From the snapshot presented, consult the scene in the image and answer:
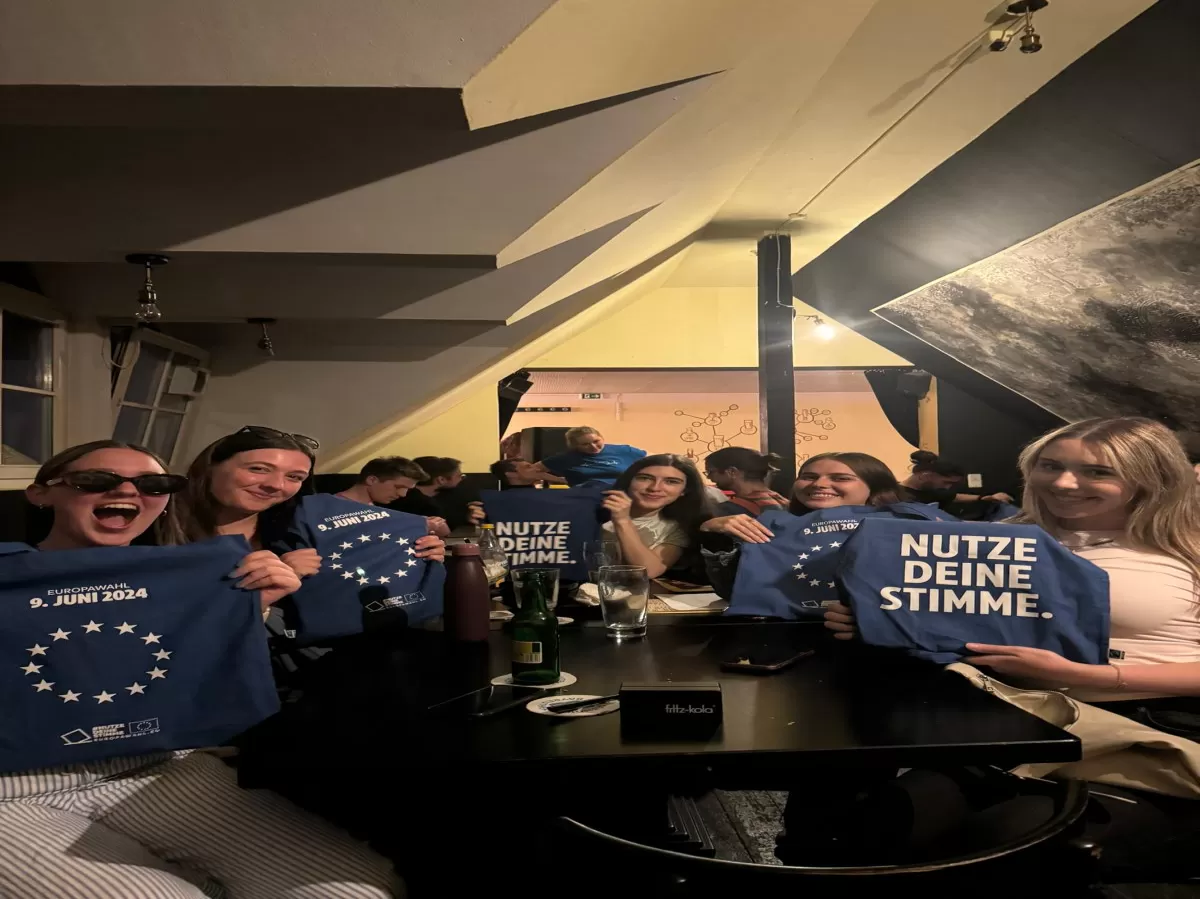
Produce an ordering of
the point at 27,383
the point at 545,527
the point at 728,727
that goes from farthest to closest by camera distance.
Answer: the point at 27,383 → the point at 545,527 → the point at 728,727

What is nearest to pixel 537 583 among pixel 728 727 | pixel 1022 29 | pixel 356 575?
pixel 728 727

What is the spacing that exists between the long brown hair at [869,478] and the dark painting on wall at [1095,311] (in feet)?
7.23

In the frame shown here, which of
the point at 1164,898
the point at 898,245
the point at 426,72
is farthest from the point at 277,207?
the point at 898,245

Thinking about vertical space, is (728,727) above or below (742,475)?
below

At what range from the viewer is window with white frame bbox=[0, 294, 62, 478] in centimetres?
395

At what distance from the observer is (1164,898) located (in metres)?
1.42

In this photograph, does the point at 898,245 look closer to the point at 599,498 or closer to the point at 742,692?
the point at 599,498

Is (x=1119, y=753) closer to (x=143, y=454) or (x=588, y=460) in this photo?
(x=143, y=454)

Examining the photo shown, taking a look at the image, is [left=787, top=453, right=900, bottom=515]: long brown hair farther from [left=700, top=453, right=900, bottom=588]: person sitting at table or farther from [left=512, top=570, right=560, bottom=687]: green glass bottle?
[left=512, top=570, right=560, bottom=687]: green glass bottle

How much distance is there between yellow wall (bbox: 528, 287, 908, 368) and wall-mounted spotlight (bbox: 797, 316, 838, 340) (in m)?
0.54

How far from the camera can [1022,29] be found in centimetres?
320

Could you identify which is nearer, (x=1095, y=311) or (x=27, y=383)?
(x=27, y=383)

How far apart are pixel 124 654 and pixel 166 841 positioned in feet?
1.08

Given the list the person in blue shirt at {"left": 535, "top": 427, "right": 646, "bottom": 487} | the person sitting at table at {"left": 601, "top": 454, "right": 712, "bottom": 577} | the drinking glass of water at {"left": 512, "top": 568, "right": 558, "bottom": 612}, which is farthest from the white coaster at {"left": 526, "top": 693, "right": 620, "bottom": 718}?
the person in blue shirt at {"left": 535, "top": 427, "right": 646, "bottom": 487}
